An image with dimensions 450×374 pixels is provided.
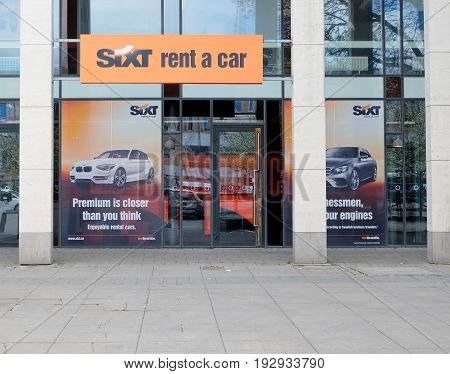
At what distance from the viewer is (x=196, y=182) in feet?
53.3

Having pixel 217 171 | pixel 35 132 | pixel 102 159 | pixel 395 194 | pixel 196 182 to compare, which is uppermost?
pixel 35 132

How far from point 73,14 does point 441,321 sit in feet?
40.2

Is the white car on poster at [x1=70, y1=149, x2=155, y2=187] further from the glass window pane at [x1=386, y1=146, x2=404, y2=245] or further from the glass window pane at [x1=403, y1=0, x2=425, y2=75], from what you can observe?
the glass window pane at [x1=403, y1=0, x2=425, y2=75]

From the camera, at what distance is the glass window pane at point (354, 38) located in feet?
53.4

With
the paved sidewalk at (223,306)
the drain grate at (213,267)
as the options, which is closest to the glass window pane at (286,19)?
the paved sidewalk at (223,306)

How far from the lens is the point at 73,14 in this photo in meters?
16.1

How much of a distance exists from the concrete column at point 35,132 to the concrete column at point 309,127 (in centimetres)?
508

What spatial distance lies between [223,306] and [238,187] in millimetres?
7704

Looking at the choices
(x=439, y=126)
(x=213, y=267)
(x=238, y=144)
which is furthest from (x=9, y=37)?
(x=439, y=126)

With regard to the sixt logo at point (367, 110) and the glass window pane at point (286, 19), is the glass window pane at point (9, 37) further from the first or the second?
the sixt logo at point (367, 110)

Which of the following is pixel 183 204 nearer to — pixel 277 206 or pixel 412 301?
pixel 277 206

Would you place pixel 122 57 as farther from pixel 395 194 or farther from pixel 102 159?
pixel 395 194

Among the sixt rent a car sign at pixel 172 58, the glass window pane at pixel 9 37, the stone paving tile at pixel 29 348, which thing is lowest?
the stone paving tile at pixel 29 348

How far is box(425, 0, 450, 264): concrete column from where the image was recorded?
13.1 metres
